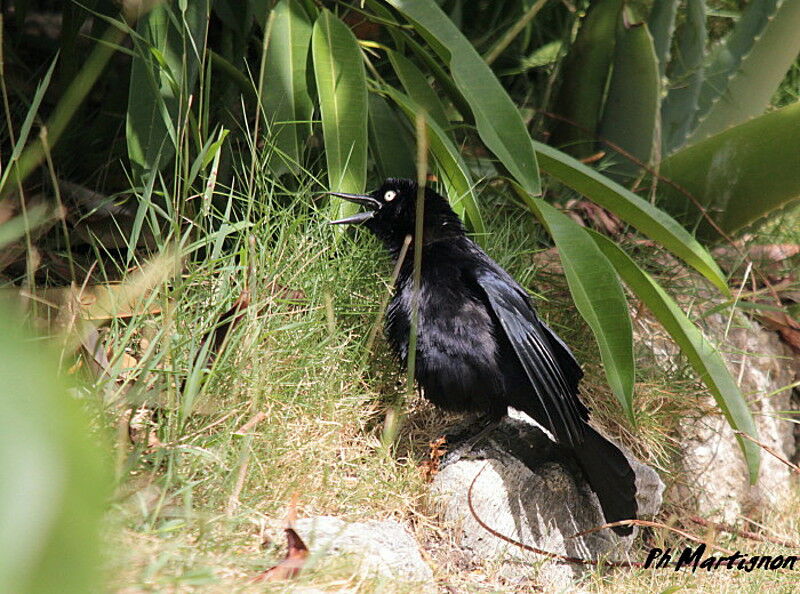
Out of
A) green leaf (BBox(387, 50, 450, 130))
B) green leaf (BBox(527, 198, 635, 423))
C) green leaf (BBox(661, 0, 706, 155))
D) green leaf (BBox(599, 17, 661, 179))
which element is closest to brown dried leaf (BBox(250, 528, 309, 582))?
green leaf (BBox(527, 198, 635, 423))

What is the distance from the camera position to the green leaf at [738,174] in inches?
144

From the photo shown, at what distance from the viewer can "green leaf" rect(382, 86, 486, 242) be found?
9.71ft

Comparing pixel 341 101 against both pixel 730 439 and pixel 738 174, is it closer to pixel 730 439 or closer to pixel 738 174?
pixel 738 174

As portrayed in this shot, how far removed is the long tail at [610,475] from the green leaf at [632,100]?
5.50 ft

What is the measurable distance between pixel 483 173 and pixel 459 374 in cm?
129

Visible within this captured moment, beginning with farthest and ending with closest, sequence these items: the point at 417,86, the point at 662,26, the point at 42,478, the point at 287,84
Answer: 1. the point at 662,26
2. the point at 417,86
3. the point at 287,84
4. the point at 42,478

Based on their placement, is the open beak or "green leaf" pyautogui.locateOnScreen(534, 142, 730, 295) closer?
the open beak

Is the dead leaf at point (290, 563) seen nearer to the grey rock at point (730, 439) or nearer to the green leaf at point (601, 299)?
the green leaf at point (601, 299)

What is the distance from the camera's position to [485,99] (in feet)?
9.66

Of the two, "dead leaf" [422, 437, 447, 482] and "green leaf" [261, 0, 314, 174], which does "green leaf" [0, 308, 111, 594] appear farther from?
"green leaf" [261, 0, 314, 174]

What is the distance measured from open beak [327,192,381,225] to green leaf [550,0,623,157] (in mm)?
1350

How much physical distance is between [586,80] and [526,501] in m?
2.15

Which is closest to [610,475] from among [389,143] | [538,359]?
[538,359]

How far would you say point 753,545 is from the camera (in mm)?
3135
